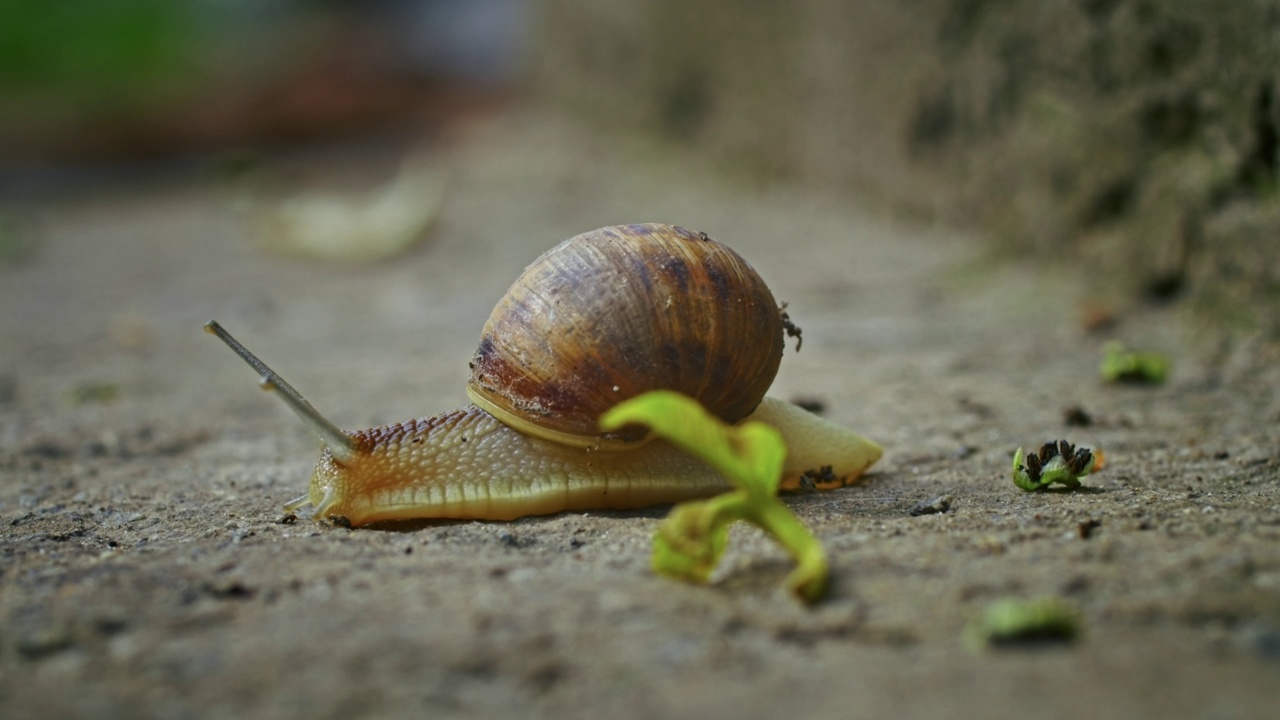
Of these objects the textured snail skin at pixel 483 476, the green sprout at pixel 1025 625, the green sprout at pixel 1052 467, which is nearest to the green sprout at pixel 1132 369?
the green sprout at pixel 1052 467

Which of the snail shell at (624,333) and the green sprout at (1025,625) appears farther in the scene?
the snail shell at (624,333)

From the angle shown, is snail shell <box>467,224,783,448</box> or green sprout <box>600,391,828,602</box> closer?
green sprout <box>600,391,828,602</box>

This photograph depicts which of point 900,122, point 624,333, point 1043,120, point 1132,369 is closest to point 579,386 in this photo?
point 624,333

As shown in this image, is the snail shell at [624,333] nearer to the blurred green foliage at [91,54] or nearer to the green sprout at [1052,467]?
the green sprout at [1052,467]

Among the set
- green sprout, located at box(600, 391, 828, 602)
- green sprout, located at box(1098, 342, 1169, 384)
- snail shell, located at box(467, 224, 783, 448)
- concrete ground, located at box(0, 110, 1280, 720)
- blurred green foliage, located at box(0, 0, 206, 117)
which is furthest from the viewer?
blurred green foliage, located at box(0, 0, 206, 117)

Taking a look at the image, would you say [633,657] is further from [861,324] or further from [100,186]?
[100,186]

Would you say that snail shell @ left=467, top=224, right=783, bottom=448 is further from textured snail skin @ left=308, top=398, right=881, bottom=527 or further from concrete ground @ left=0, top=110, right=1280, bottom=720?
concrete ground @ left=0, top=110, right=1280, bottom=720

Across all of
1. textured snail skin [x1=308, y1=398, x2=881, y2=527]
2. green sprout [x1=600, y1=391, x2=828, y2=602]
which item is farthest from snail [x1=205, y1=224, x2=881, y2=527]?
green sprout [x1=600, y1=391, x2=828, y2=602]
